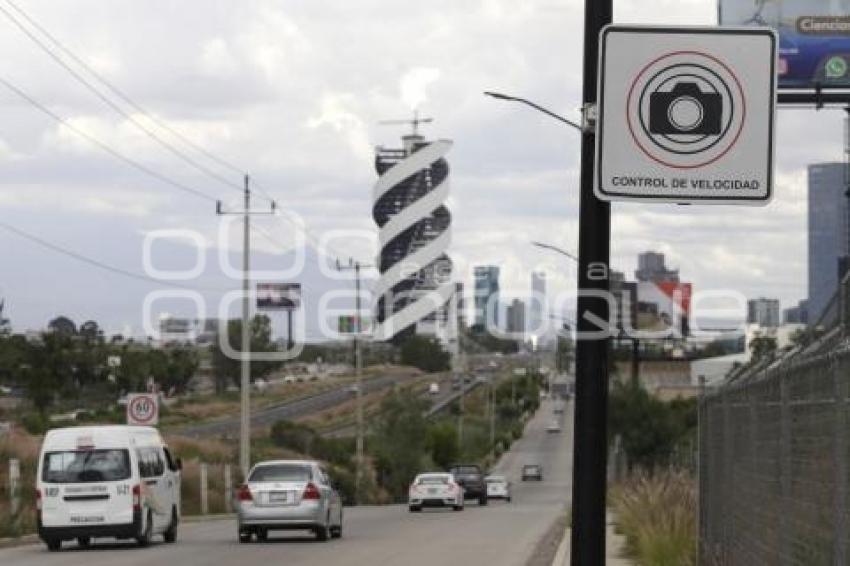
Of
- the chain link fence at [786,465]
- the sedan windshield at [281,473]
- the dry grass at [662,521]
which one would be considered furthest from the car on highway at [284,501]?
the chain link fence at [786,465]

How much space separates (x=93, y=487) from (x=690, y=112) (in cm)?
2335

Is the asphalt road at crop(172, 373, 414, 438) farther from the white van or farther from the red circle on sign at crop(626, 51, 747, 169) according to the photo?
the red circle on sign at crop(626, 51, 747, 169)

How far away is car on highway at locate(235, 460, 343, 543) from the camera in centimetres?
3103

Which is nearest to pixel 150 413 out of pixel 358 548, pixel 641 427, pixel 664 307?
pixel 358 548

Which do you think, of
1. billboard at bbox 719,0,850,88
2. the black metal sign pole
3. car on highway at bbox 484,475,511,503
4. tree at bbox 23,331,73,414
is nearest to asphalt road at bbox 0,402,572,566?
billboard at bbox 719,0,850,88

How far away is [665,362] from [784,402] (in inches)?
4891

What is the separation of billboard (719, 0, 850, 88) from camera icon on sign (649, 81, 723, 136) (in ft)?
120

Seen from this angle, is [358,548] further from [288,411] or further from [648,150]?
[288,411]

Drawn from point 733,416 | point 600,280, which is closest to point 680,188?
point 600,280

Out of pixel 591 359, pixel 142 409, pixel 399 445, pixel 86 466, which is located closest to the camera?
pixel 591 359

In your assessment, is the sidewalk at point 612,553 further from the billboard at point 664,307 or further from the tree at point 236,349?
the tree at point 236,349

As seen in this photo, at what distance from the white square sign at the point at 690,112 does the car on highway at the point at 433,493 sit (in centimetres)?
4698

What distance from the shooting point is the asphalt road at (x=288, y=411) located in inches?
3904

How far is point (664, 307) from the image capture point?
14150cm
